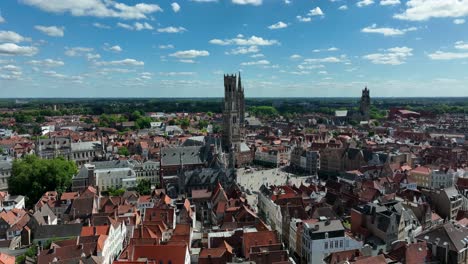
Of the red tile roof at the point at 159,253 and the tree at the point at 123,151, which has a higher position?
the red tile roof at the point at 159,253

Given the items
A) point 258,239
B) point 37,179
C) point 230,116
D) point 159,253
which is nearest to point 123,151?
point 230,116

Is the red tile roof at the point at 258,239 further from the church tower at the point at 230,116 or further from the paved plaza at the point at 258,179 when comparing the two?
the church tower at the point at 230,116

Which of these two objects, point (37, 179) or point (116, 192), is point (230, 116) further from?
point (37, 179)

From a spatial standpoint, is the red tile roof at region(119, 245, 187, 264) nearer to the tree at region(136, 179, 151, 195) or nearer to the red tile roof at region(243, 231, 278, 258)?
the red tile roof at region(243, 231, 278, 258)

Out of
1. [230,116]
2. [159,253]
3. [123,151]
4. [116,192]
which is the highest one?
[230,116]

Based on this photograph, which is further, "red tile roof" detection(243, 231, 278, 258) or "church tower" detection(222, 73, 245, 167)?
"church tower" detection(222, 73, 245, 167)

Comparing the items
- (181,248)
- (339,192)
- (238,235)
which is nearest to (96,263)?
(181,248)

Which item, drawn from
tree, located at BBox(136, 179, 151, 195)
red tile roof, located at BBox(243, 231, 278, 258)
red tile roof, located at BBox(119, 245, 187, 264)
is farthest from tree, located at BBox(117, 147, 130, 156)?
red tile roof, located at BBox(119, 245, 187, 264)

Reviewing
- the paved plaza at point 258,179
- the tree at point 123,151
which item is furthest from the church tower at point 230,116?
the tree at point 123,151
